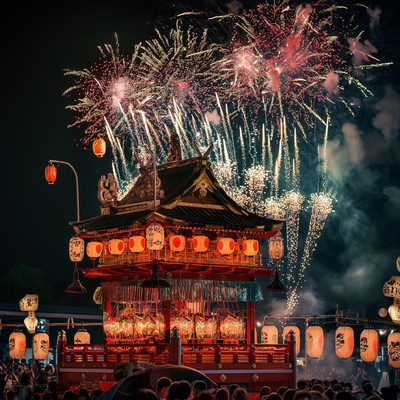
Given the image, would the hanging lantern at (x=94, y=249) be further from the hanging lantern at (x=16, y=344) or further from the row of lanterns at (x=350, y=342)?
the row of lanterns at (x=350, y=342)

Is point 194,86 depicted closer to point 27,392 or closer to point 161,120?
point 161,120

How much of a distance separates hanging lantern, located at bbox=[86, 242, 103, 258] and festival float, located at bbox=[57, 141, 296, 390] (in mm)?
33

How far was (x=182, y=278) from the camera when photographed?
20.9 meters

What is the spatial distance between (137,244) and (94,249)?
6.86 feet

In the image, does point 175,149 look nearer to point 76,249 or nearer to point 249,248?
point 249,248

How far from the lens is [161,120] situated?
2661 centimetres

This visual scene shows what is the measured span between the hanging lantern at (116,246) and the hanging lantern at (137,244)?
0.73 m

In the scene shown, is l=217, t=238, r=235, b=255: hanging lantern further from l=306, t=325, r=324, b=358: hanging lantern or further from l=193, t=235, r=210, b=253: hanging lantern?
l=306, t=325, r=324, b=358: hanging lantern

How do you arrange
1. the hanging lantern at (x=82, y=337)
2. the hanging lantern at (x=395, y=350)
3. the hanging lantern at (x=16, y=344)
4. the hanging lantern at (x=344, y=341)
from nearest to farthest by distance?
the hanging lantern at (x=395, y=350) → the hanging lantern at (x=344, y=341) → the hanging lantern at (x=16, y=344) → the hanging lantern at (x=82, y=337)

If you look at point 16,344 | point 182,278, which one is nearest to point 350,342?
point 182,278

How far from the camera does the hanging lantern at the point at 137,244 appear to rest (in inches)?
815

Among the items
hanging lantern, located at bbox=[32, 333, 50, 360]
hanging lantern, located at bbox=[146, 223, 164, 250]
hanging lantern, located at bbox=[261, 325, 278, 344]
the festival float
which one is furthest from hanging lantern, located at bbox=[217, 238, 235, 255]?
hanging lantern, located at bbox=[32, 333, 50, 360]

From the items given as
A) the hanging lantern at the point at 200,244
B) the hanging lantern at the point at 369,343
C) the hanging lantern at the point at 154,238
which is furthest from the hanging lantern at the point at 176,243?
the hanging lantern at the point at 369,343

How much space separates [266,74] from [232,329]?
10.2 m
